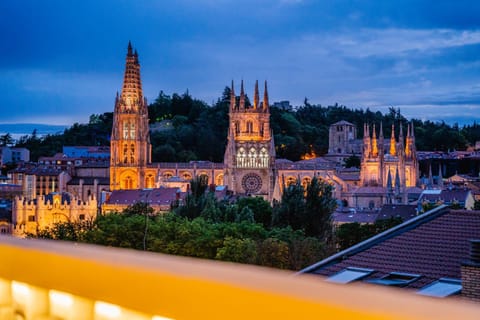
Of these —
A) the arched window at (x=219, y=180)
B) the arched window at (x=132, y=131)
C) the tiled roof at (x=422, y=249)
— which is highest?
the arched window at (x=132, y=131)

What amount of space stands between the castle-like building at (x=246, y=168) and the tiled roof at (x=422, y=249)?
90.6ft

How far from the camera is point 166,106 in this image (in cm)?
8306

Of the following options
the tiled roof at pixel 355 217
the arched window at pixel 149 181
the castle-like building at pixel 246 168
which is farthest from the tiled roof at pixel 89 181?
the tiled roof at pixel 355 217

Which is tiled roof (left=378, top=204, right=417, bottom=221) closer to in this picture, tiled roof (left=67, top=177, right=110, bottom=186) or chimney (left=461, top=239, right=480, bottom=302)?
chimney (left=461, top=239, right=480, bottom=302)

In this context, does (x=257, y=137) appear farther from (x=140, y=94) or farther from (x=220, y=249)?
(x=220, y=249)

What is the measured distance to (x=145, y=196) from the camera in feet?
118

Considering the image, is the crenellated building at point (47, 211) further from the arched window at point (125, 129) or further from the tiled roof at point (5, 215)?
the arched window at point (125, 129)

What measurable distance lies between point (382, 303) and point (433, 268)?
5.88 m

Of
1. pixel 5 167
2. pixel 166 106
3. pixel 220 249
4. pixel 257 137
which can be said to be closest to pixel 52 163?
pixel 5 167

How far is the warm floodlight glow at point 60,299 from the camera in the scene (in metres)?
1.36

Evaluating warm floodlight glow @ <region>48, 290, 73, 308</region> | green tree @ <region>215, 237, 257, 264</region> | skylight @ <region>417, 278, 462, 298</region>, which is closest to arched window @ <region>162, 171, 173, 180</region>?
green tree @ <region>215, 237, 257, 264</region>

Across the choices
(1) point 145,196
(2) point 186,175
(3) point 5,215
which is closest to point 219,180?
(2) point 186,175

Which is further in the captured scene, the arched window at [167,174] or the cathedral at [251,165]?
the arched window at [167,174]

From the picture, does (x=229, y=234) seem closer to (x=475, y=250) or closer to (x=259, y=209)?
(x=259, y=209)
